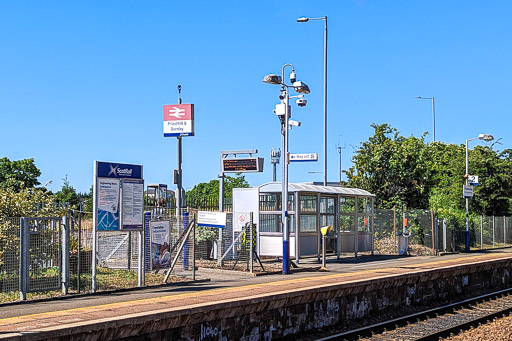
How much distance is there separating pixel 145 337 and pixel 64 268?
486 centimetres

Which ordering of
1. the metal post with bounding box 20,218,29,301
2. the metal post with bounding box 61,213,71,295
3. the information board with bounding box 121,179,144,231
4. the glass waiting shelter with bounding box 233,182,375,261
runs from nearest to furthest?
1. the metal post with bounding box 20,218,29,301
2. the metal post with bounding box 61,213,71,295
3. the information board with bounding box 121,179,144,231
4. the glass waiting shelter with bounding box 233,182,375,261

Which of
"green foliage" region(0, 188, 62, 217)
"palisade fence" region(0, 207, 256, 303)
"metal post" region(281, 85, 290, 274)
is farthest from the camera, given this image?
"metal post" region(281, 85, 290, 274)

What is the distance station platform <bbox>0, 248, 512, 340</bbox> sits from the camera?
9.85 meters

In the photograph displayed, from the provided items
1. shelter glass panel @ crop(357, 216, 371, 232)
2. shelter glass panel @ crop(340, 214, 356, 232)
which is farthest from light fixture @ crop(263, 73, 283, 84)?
shelter glass panel @ crop(357, 216, 371, 232)

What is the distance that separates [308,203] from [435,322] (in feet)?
34.3

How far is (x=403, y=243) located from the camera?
30844 millimetres

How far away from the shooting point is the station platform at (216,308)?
32.3 ft

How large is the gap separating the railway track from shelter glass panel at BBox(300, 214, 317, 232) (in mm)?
7454

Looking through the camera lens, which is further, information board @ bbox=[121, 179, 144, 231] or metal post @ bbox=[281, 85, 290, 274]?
metal post @ bbox=[281, 85, 290, 274]

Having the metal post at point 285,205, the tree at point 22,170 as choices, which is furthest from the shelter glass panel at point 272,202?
the tree at point 22,170

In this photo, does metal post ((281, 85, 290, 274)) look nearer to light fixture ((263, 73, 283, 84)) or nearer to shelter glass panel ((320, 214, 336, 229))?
light fixture ((263, 73, 283, 84))

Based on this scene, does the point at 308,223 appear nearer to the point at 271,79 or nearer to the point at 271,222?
the point at 271,222

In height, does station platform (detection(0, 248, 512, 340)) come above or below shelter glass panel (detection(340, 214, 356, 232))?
below

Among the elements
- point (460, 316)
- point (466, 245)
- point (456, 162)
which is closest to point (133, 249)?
point (460, 316)
